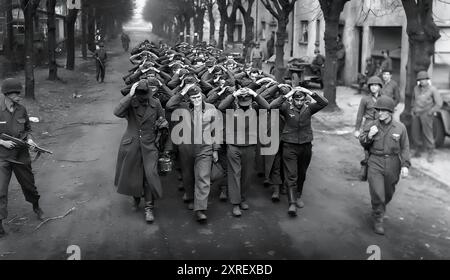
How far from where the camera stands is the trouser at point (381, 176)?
716cm

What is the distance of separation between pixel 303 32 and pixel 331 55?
Result: 593 inches

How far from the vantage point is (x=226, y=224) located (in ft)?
24.4

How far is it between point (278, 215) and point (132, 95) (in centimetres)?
265

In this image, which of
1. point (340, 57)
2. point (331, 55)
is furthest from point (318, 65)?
point (331, 55)

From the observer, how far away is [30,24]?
18203 millimetres

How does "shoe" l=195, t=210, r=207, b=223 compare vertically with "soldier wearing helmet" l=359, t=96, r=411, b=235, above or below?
below

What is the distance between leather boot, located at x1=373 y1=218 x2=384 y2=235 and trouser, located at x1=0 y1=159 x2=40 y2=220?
4.54 meters

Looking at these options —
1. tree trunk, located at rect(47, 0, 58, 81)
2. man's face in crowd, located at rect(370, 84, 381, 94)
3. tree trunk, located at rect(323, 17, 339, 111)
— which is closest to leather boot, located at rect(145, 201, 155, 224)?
man's face in crowd, located at rect(370, 84, 381, 94)

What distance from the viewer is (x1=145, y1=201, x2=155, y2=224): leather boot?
294 inches

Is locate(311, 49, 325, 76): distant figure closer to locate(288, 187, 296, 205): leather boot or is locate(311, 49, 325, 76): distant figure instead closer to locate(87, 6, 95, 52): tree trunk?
locate(288, 187, 296, 205): leather boot

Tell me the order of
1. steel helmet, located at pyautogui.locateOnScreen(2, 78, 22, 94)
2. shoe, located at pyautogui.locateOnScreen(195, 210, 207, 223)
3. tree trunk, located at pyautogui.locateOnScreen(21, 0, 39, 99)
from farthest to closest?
tree trunk, located at pyautogui.locateOnScreen(21, 0, 39, 99) → shoe, located at pyautogui.locateOnScreen(195, 210, 207, 223) → steel helmet, located at pyautogui.locateOnScreen(2, 78, 22, 94)

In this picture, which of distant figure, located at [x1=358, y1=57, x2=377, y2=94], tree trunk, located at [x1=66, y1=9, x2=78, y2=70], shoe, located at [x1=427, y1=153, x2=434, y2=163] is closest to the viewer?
shoe, located at [x1=427, y1=153, x2=434, y2=163]

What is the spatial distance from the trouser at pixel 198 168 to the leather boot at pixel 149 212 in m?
0.61
